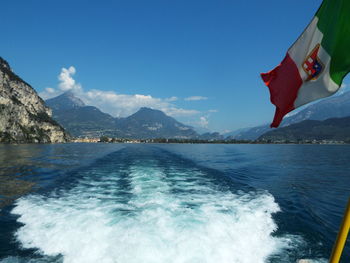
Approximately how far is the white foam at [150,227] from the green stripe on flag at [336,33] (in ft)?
26.3

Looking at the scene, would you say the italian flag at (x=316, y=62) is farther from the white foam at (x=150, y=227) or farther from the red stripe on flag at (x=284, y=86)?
the white foam at (x=150, y=227)

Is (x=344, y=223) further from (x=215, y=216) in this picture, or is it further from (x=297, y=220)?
(x=297, y=220)

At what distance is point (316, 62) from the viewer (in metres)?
5.05

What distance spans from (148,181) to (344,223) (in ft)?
72.6

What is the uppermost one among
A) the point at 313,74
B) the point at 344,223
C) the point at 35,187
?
the point at 313,74

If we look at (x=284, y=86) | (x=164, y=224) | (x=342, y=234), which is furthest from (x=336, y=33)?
(x=164, y=224)

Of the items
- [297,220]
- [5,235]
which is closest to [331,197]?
[297,220]

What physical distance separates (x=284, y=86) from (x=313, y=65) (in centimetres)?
98

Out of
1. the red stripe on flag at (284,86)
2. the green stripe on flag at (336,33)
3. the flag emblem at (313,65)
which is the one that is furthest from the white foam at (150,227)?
the green stripe on flag at (336,33)

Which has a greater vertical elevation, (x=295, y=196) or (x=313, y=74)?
(x=313, y=74)

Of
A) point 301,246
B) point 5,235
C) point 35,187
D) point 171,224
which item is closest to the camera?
point 301,246

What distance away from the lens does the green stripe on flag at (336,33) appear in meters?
4.21

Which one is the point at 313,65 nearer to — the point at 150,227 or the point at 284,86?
the point at 284,86

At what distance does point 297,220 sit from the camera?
14.1 m
